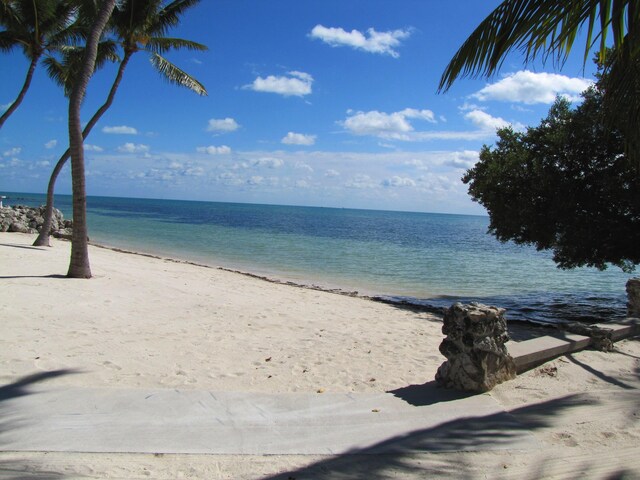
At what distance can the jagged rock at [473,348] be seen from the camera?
454cm

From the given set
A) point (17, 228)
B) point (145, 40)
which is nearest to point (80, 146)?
point (145, 40)

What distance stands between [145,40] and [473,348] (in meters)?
14.0

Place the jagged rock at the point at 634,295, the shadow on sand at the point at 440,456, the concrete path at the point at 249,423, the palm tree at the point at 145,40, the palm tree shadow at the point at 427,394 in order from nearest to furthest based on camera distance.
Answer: the shadow on sand at the point at 440,456, the concrete path at the point at 249,423, the palm tree shadow at the point at 427,394, the jagged rock at the point at 634,295, the palm tree at the point at 145,40

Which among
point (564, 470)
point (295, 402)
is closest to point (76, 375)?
point (295, 402)

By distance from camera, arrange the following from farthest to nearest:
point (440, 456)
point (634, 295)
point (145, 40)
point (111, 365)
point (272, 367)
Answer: point (145, 40) < point (634, 295) < point (272, 367) < point (111, 365) < point (440, 456)

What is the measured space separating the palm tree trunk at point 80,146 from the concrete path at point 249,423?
669 cm

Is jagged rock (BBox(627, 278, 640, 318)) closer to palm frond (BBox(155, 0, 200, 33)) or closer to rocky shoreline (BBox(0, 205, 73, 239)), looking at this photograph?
palm frond (BBox(155, 0, 200, 33))

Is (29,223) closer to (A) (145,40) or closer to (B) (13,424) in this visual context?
(A) (145,40)

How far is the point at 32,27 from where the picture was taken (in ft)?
49.6

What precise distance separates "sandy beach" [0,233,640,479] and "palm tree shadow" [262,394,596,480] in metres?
0.02

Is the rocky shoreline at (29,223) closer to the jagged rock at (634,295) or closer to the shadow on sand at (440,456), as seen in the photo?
the jagged rock at (634,295)

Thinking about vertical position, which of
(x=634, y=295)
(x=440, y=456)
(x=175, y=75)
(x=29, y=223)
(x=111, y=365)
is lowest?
(x=111, y=365)

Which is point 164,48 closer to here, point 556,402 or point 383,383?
point 383,383

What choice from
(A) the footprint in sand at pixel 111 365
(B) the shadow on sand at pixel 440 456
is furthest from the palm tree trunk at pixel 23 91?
(B) the shadow on sand at pixel 440 456
